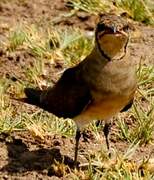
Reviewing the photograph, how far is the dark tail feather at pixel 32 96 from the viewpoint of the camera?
19.1 feet

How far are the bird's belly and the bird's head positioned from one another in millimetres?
290

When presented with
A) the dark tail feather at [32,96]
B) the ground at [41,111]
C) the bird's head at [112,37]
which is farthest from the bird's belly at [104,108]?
the dark tail feather at [32,96]

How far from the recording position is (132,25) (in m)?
7.60

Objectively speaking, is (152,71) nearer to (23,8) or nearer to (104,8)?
(104,8)

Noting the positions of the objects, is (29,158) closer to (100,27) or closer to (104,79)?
(104,79)

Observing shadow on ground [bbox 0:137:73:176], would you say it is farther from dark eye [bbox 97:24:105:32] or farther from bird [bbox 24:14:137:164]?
dark eye [bbox 97:24:105:32]

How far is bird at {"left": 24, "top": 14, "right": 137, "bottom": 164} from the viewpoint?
504 centimetres

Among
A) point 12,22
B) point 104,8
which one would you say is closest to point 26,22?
point 12,22

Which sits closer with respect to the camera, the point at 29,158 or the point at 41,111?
the point at 29,158

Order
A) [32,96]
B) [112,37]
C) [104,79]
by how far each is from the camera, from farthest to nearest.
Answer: [32,96] < [104,79] < [112,37]

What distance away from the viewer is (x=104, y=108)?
5109 millimetres

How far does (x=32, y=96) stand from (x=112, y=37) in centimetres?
113

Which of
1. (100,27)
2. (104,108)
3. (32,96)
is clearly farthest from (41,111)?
(100,27)

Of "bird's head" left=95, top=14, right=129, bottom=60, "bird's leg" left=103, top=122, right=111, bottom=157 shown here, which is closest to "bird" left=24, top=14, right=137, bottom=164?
"bird's head" left=95, top=14, right=129, bottom=60
